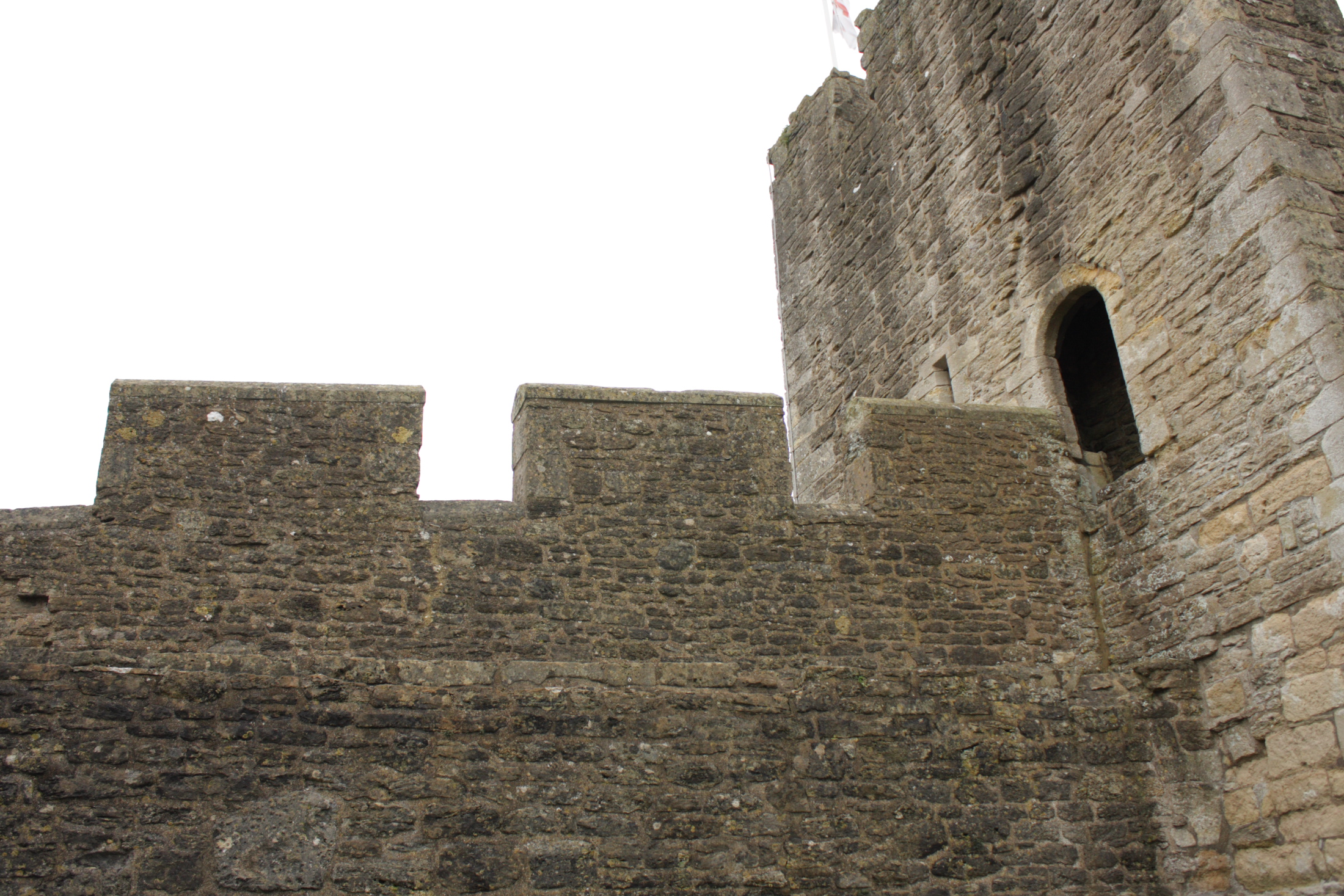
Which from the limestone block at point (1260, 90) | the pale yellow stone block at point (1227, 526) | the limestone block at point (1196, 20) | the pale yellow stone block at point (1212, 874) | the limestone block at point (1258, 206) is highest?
the limestone block at point (1196, 20)

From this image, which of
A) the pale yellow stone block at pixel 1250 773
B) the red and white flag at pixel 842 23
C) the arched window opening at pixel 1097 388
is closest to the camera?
the pale yellow stone block at pixel 1250 773

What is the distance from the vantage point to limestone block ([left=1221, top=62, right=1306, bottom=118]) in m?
5.95

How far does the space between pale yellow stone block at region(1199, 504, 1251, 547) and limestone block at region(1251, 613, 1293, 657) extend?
460 mm

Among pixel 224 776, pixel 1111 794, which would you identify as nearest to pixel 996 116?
pixel 1111 794

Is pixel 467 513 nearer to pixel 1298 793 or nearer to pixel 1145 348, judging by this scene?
pixel 1145 348

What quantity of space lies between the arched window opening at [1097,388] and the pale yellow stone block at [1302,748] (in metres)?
3.02

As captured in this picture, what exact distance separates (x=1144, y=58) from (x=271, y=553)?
5840 mm

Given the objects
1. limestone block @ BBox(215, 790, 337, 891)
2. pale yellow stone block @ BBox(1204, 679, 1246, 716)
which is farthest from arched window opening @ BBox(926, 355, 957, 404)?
Result: limestone block @ BBox(215, 790, 337, 891)

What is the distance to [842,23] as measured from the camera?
Result: 13086mm

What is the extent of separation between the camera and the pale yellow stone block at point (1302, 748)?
5.04 metres

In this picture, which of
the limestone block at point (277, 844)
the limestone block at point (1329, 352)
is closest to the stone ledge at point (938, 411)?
the limestone block at point (1329, 352)

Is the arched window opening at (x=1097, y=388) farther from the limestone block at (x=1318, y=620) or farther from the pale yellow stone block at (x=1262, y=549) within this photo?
the limestone block at (x=1318, y=620)

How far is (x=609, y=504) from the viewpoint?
611cm

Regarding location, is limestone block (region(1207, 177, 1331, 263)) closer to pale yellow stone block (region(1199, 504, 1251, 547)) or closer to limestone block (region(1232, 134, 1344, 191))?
limestone block (region(1232, 134, 1344, 191))
